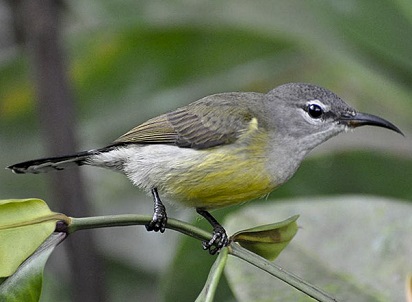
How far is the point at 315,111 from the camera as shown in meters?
2.31

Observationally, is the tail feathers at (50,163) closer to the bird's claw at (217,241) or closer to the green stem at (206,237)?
the bird's claw at (217,241)

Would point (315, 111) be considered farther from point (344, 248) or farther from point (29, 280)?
point (29, 280)

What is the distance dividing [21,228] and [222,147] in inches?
33.5

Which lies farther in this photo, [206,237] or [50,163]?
[50,163]

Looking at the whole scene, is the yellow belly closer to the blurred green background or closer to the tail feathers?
the tail feathers

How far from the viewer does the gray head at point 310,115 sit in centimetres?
225

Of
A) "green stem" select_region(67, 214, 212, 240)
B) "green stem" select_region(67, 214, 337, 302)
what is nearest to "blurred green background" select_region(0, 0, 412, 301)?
"green stem" select_region(67, 214, 337, 302)

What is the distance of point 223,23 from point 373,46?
2.22 ft

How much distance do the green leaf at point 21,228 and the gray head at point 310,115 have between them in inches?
42.1

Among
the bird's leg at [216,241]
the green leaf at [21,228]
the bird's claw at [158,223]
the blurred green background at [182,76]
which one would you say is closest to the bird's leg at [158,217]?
the bird's claw at [158,223]

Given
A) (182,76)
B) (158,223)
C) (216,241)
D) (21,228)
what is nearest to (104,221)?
(21,228)

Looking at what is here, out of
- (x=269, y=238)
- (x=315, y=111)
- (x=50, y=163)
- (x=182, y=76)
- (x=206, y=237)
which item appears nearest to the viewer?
(x=206, y=237)

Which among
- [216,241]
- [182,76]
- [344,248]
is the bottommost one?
[344,248]

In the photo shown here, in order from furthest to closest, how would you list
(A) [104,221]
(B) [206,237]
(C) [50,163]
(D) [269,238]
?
(C) [50,163] → (D) [269,238] → (B) [206,237] → (A) [104,221]
